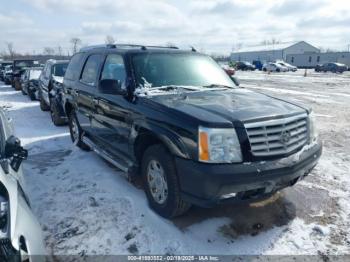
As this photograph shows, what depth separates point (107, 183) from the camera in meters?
4.66

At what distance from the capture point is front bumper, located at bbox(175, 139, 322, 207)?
2848 mm

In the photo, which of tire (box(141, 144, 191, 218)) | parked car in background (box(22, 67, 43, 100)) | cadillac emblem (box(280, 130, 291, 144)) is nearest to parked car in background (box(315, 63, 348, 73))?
parked car in background (box(22, 67, 43, 100))

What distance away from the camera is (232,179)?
2.85 metres

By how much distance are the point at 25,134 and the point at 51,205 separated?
4.41m

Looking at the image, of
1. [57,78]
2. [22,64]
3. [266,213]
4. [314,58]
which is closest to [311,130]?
[266,213]

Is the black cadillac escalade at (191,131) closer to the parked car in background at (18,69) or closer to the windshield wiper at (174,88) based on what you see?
the windshield wiper at (174,88)

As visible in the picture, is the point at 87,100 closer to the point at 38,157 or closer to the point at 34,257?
the point at 38,157

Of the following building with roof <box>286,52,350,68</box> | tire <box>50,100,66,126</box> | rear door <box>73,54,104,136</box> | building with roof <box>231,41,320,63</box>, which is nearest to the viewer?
rear door <box>73,54,104,136</box>

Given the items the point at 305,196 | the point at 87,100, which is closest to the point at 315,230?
the point at 305,196

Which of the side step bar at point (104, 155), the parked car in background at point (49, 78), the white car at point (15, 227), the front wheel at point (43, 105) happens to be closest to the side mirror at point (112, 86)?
the side step bar at point (104, 155)

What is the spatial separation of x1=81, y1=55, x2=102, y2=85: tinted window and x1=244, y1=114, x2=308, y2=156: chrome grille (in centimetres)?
299

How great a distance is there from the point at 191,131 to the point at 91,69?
9.90 ft

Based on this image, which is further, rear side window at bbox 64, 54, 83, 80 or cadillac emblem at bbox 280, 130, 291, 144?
rear side window at bbox 64, 54, 83, 80

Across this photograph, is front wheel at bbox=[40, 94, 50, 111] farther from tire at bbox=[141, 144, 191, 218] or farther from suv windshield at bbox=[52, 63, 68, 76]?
tire at bbox=[141, 144, 191, 218]
